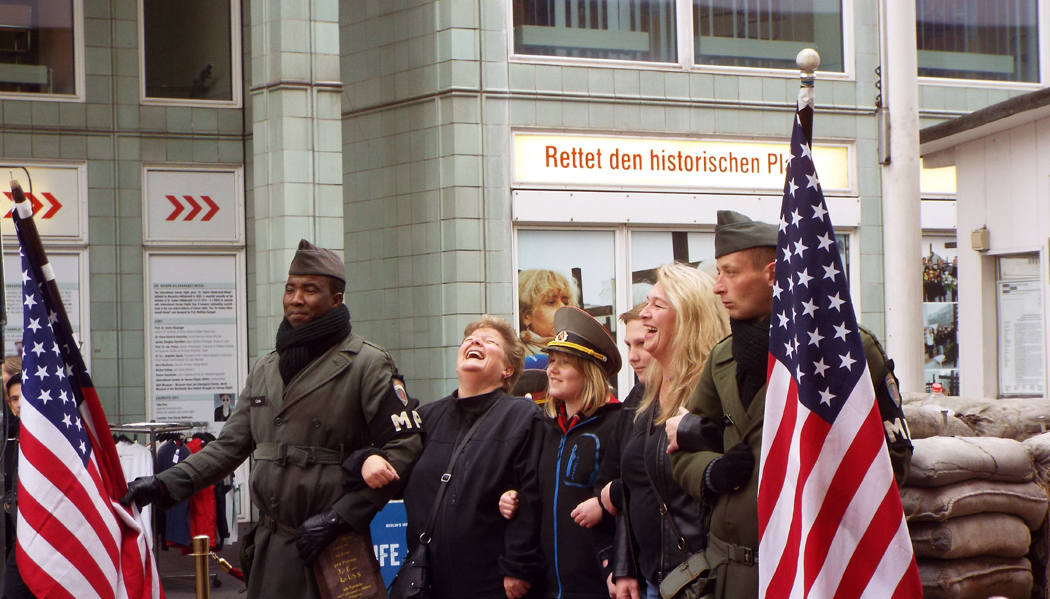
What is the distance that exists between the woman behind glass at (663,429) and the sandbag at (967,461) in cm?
92

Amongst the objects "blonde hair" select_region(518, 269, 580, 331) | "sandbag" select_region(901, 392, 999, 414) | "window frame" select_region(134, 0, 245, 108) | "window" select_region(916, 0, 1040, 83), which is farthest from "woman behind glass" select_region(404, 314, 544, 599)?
"window" select_region(916, 0, 1040, 83)

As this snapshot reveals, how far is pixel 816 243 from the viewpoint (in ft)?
12.7

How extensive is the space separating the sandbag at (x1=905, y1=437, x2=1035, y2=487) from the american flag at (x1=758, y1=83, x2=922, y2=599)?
1109 mm

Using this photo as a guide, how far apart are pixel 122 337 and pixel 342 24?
14.4 feet

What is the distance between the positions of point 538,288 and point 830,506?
31.6 ft

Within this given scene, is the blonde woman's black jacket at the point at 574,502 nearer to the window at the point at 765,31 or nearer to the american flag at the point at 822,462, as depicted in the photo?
the american flag at the point at 822,462

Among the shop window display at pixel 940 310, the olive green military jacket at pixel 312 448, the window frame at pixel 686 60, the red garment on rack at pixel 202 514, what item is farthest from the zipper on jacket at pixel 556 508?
the shop window display at pixel 940 310

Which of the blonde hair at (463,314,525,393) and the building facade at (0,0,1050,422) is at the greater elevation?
the building facade at (0,0,1050,422)

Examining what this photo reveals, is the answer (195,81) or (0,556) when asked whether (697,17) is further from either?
(0,556)

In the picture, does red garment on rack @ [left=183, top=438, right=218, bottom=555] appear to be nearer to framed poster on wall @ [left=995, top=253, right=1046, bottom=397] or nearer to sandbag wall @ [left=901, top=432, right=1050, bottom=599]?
framed poster on wall @ [left=995, top=253, right=1046, bottom=397]

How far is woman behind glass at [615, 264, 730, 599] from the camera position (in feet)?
15.2

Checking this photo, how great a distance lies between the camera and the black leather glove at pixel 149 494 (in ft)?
18.0

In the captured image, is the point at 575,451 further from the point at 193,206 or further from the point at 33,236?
the point at 193,206

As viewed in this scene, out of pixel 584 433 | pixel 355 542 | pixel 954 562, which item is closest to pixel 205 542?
pixel 355 542
